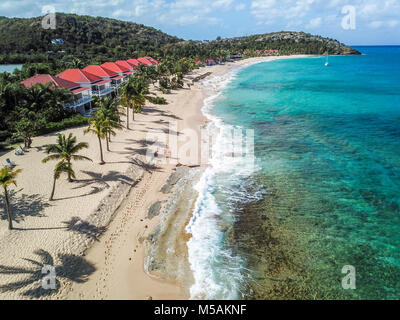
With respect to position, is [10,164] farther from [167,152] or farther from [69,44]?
[69,44]

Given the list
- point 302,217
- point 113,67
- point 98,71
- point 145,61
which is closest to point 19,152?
point 302,217

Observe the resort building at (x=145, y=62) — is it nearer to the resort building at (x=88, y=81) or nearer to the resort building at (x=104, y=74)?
the resort building at (x=104, y=74)

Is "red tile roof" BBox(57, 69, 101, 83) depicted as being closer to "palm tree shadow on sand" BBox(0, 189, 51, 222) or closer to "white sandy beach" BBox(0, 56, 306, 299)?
"white sandy beach" BBox(0, 56, 306, 299)

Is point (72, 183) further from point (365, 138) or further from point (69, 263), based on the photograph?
point (365, 138)

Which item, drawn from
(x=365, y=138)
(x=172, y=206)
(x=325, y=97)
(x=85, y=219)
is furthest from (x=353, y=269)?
(x=325, y=97)

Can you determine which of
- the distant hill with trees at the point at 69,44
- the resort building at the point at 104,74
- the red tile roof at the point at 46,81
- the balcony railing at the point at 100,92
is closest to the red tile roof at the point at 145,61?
the distant hill with trees at the point at 69,44

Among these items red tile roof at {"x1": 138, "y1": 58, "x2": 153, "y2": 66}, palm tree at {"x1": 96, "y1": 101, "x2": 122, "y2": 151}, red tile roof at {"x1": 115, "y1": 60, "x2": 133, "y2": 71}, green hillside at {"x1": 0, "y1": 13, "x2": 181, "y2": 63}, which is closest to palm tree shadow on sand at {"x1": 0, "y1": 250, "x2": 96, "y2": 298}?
palm tree at {"x1": 96, "y1": 101, "x2": 122, "y2": 151}
